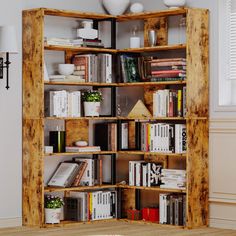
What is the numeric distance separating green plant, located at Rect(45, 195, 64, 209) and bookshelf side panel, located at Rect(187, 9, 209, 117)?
4.84ft

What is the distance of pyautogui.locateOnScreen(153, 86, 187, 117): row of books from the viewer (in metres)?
6.95

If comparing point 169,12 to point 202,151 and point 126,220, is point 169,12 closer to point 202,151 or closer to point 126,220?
point 202,151

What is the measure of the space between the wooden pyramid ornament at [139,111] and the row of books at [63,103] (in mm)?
555

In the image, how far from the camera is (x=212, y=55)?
698 centimetres

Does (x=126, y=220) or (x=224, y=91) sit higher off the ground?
(x=224, y=91)

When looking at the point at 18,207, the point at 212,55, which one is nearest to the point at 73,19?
the point at 212,55

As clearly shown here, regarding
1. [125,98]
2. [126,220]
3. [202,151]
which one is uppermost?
[125,98]

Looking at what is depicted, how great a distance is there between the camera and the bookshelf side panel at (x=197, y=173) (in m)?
6.84

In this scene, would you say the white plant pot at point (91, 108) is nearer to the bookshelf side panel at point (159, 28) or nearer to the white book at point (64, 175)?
the white book at point (64, 175)

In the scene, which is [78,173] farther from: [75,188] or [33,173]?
[33,173]

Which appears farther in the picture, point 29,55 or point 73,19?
point 73,19

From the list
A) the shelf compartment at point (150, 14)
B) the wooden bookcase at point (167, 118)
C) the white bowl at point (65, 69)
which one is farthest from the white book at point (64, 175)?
the shelf compartment at point (150, 14)

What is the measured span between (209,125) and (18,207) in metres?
1.96

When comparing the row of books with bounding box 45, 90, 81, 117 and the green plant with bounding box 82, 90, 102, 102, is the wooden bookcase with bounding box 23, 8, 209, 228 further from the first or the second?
the green plant with bounding box 82, 90, 102, 102
